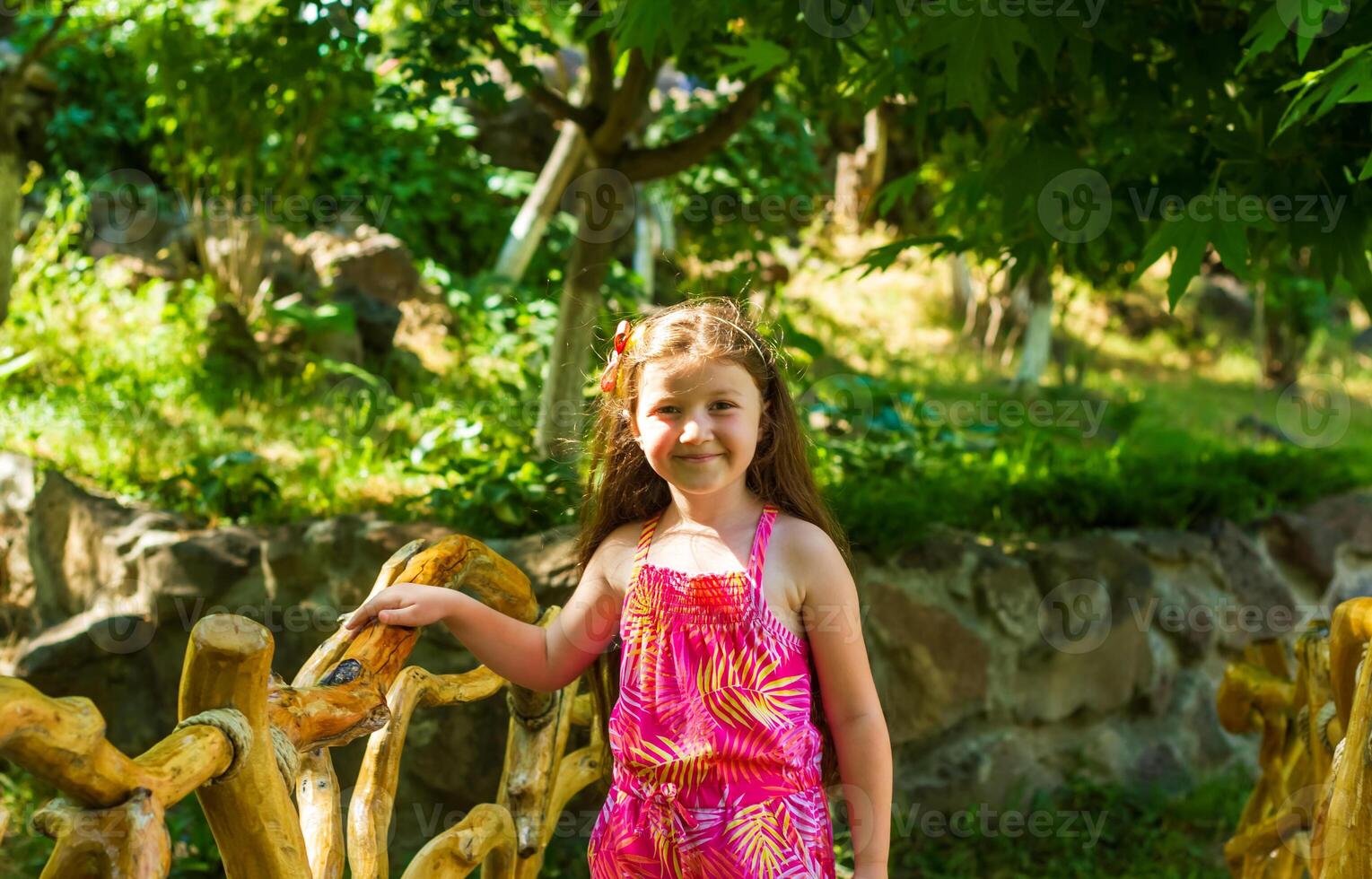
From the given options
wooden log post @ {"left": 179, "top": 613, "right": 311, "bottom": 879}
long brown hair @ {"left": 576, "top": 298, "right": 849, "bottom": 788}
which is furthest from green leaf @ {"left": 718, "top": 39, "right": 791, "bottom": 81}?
wooden log post @ {"left": 179, "top": 613, "right": 311, "bottom": 879}

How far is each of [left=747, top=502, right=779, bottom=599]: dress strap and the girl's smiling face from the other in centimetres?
10

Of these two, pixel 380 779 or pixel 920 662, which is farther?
pixel 920 662

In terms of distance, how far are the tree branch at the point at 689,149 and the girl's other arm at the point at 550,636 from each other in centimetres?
231

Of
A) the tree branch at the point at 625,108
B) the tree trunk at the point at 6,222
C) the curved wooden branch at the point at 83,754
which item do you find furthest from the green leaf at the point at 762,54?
the tree trunk at the point at 6,222

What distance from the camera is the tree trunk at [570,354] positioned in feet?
12.7

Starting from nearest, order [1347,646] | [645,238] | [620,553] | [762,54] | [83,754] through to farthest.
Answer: [83,754] < [1347,646] < [620,553] < [762,54] < [645,238]

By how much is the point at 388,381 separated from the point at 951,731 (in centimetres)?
309

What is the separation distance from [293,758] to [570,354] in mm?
2684

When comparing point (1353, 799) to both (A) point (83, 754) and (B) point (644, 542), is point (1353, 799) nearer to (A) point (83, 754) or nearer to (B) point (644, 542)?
(B) point (644, 542)

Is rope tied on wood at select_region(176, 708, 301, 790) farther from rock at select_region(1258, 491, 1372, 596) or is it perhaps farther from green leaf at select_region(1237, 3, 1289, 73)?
rock at select_region(1258, 491, 1372, 596)

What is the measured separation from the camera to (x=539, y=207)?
19.9 ft

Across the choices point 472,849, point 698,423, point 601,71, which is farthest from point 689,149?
point 472,849

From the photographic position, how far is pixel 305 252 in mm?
6344

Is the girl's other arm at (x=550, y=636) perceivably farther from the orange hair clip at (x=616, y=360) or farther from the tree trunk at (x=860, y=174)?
the tree trunk at (x=860, y=174)
